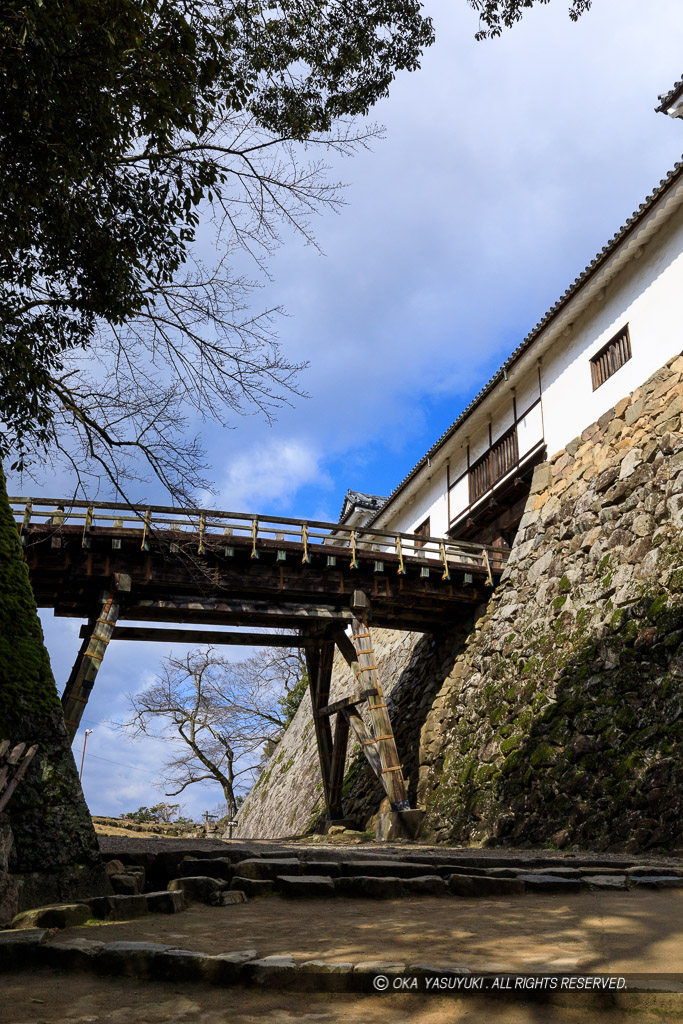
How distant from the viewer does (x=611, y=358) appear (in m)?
15.5

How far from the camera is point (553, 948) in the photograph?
12.4 feet

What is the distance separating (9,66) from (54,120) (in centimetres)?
54

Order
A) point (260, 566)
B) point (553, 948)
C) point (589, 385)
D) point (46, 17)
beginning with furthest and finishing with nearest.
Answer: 1. point (589, 385)
2. point (260, 566)
3. point (46, 17)
4. point (553, 948)

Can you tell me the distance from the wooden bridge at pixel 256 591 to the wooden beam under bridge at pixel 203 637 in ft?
0.09

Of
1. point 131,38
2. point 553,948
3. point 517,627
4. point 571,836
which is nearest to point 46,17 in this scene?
point 131,38

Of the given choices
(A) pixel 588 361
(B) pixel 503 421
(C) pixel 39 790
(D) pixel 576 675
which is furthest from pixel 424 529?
(C) pixel 39 790

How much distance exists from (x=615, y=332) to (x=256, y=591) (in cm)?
958

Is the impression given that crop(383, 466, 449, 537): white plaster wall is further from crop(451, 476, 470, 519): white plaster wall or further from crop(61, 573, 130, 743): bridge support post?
crop(61, 573, 130, 743): bridge support post

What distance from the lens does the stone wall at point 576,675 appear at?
9664 millimetres

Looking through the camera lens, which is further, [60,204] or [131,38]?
[60,204]

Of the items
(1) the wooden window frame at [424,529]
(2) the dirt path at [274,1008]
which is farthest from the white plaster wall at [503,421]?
(2) the dirt path at [274,1008]

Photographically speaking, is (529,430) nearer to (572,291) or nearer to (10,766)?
(572,291)

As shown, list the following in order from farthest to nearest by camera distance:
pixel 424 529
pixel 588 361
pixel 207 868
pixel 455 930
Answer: pixel 424 529 → pixel 588 361 → pixel 207 868 → pixel 455 930

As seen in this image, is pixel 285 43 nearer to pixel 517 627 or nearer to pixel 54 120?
pixel 54 120
